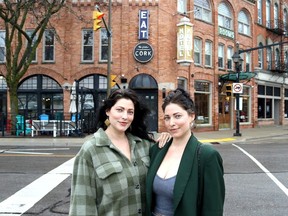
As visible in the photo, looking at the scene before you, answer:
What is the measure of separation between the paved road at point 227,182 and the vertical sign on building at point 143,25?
460 inches

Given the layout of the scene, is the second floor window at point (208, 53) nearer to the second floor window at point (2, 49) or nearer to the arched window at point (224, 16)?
the arched window at point (224, 16)

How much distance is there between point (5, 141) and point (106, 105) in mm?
16372

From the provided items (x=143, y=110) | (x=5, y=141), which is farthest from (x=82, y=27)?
(x=143, y=110)

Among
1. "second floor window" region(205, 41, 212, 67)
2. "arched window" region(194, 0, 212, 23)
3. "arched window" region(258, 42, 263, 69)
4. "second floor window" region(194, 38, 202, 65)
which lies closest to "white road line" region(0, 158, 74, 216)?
"second floor window" region(194, 38, 202, 65)

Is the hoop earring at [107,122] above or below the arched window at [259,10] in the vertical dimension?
below

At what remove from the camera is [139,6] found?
74.3 feet

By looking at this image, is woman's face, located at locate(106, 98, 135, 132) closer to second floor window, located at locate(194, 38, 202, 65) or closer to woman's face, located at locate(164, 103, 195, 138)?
woman's face, located at locate(164, 103, 195, 138)

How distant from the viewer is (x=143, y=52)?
73.5 ft

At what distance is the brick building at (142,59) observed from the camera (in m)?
22.3

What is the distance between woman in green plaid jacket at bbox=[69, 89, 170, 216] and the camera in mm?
2381

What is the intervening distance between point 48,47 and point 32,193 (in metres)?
18.6

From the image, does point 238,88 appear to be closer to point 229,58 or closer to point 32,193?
point 229,58

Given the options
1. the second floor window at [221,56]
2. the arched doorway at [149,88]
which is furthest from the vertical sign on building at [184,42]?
the second floor window at [221,56]

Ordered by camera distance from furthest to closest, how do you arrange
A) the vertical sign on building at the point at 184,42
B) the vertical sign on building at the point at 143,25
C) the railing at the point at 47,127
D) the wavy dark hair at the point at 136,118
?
the vertical sign on building at the point at 143,25 < the vertical sign on building at the point at 184,42 < the railing at the point at 47,127 < the wavy dark hair at the point at 136,118
